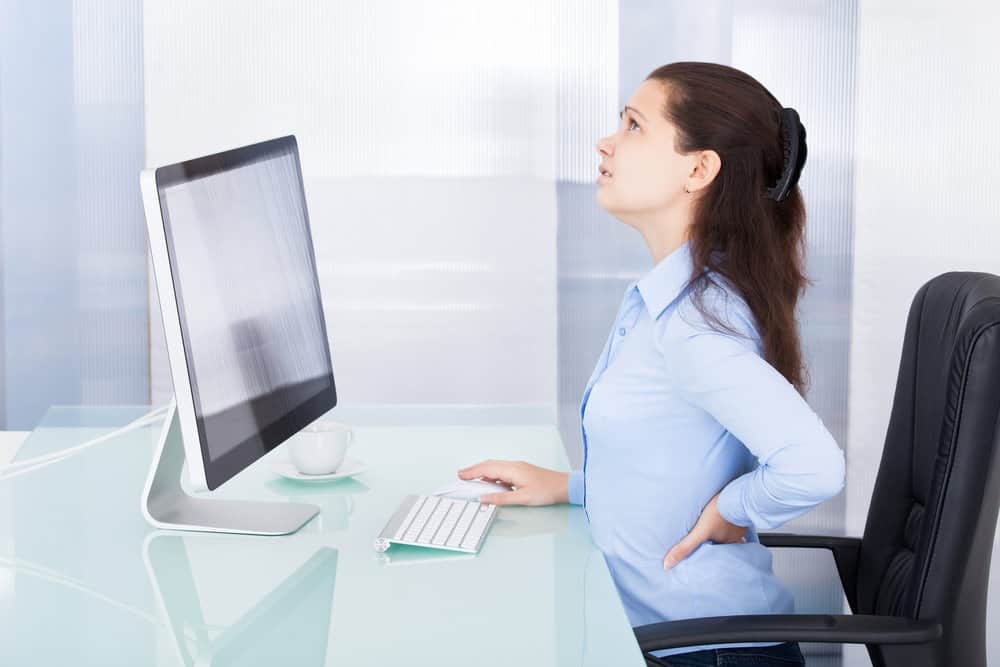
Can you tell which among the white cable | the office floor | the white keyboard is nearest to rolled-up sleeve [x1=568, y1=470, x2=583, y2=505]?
the white keyboard

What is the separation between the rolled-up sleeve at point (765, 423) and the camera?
1.47 metres

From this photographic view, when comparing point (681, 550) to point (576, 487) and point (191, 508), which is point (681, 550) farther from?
point (191, 508)

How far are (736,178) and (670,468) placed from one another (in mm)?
425

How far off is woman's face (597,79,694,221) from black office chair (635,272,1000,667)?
1.32ft

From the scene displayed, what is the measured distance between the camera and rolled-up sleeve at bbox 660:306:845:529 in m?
1.47

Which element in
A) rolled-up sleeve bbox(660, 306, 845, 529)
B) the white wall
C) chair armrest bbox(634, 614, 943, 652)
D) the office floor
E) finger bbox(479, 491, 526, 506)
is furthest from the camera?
the white wall

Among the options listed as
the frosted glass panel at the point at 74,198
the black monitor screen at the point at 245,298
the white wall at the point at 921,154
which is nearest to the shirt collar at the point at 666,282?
the black monitor screen at the point at 245,298

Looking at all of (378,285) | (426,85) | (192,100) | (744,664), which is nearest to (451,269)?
(378,285)

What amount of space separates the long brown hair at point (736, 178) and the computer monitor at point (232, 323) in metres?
0.59

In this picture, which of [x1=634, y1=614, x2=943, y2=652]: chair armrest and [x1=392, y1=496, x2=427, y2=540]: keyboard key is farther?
[x1=392, y1=496, x2=427, y2=540]: keyboard key

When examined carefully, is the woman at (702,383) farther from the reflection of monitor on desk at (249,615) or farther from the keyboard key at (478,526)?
the reflection of monitor on desk at (249,615)

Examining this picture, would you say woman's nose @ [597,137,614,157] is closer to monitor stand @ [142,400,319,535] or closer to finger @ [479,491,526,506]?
finger @ [479,491,526,506]

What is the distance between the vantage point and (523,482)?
1.74 metres

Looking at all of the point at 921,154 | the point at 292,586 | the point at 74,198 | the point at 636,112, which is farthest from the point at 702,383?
the point at 74,198
